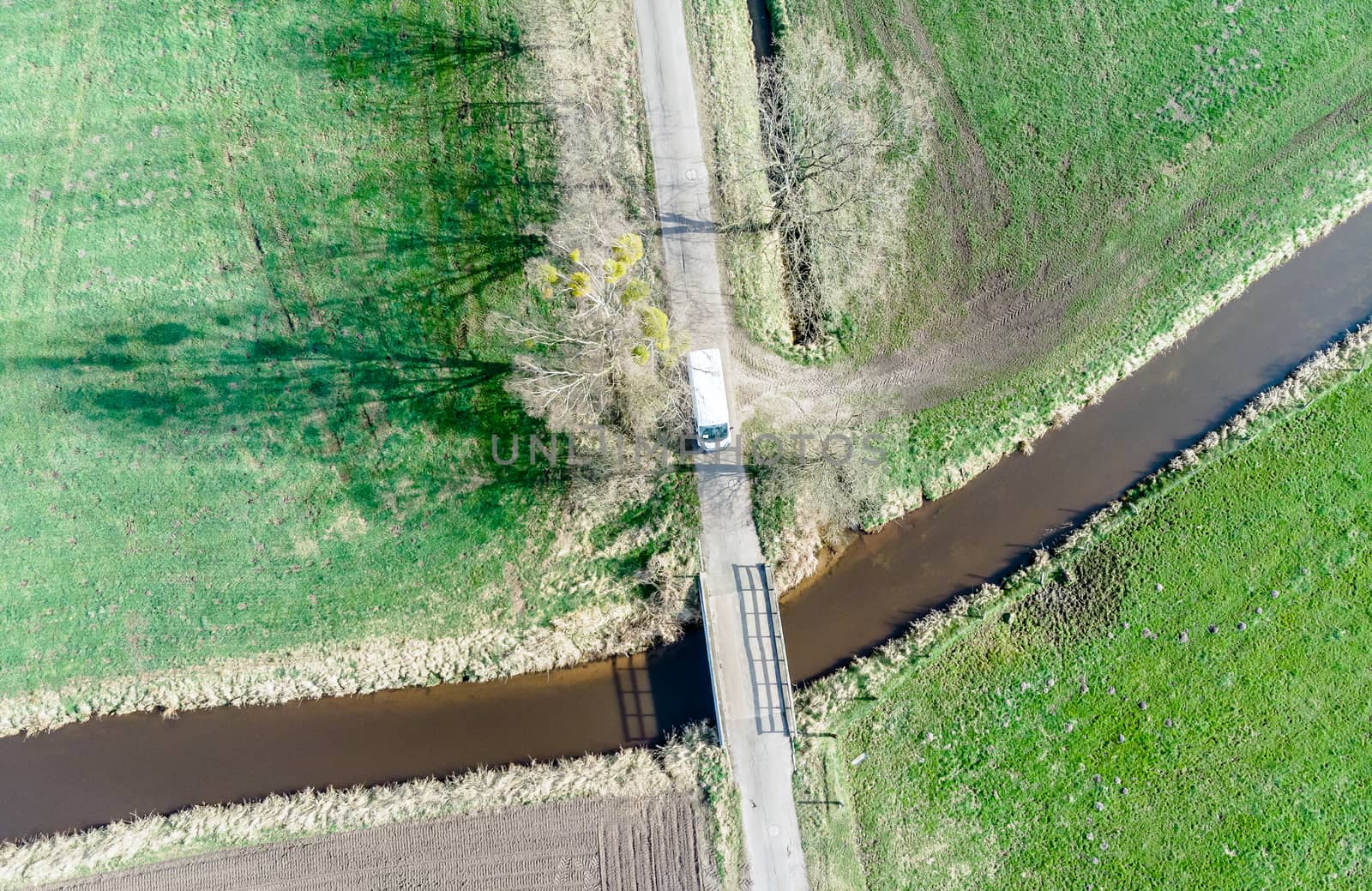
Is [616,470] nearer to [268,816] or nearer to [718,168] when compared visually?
[718,168]

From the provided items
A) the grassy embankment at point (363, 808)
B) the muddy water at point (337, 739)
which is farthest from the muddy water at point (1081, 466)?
the muddy water at point (337, 739)

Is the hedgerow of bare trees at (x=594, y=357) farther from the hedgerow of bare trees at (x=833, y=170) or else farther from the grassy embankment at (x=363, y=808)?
the grassy embankment at (x=363, y=808)

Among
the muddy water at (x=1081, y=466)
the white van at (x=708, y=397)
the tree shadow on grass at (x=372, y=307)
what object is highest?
the tree shadow on grass at (x=372, y=307)

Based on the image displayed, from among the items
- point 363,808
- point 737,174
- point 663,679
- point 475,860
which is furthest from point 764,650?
point 737,174

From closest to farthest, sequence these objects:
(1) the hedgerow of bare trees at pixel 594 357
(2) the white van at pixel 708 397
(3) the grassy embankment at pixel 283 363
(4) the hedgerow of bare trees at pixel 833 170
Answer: (2) the white van at pixel 708 397 → (1) the hedgerow of bare trees at pixel 594 357 → (3) the grassy embankment at pixel 283 363 → (4) the hedgerow of bare trees at pixel 833 170

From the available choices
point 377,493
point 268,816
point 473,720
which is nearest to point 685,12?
point 377,493

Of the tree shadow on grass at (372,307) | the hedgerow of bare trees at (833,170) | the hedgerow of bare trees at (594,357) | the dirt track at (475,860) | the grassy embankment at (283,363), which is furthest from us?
the hedgerow of bare trees at (833,170)
